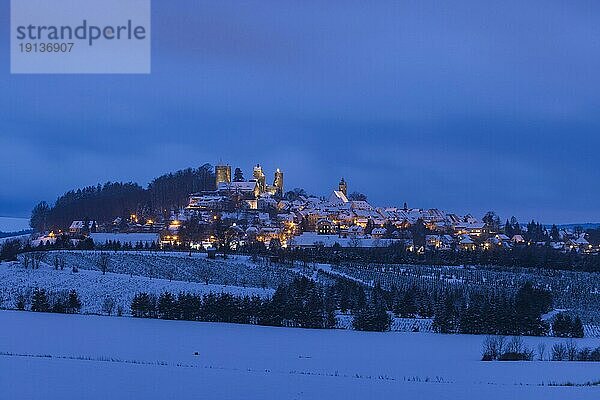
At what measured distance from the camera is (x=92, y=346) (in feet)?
71.5

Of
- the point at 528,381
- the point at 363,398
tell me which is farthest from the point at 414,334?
the point at 363,398

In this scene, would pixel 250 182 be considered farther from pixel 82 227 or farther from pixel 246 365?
pixel 246 365

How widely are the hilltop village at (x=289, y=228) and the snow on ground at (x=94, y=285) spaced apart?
24641 millimetres

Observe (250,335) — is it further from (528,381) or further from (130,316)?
(528,381)

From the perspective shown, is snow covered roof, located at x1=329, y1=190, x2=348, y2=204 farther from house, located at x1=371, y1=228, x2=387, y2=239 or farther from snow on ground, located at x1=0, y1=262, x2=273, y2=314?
snow on ground, located at x1=0, y1=262, x2=273, y2=314

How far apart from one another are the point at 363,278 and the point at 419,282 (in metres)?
3.98

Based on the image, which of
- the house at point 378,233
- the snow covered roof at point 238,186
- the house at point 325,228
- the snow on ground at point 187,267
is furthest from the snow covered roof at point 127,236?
the snow covered roof at point 238,186

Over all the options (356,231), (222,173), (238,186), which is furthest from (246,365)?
(222,173)

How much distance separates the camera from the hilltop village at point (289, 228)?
266ft

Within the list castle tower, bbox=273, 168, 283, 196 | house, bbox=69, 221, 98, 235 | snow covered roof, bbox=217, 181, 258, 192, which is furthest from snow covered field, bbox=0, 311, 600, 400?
castle tower, bbox=273, 168, 283, 196

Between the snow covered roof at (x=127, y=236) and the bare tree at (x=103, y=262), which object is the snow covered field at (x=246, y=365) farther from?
the snow covered roof at (x=127, y=236)

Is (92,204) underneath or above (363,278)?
above

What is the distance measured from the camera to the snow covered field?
1363cm

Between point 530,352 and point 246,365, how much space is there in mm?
10990
